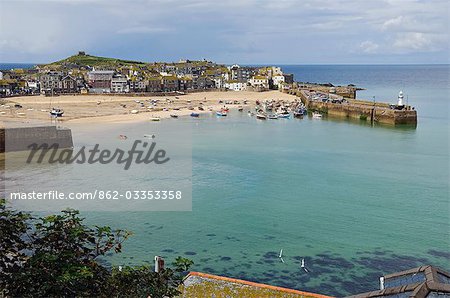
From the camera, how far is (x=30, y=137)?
33500mm

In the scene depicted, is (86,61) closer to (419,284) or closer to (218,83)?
(218,83)

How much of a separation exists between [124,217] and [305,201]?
25.3 ft

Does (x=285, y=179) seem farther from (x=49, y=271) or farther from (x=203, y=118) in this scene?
(x=203, y=118)

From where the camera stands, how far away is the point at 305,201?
70.5ft

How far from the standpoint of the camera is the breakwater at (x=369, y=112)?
50.8 m

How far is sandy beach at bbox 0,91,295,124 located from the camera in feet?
172

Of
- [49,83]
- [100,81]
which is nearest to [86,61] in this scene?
[100,81]

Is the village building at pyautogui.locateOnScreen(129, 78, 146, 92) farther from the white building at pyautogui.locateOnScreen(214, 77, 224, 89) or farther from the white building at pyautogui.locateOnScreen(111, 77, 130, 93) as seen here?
the white building at pyautogui.locateOnScreen(214, 77, 224, 89)

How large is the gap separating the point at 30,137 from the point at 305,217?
71.5 feet

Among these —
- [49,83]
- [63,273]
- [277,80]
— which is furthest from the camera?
[277,80]

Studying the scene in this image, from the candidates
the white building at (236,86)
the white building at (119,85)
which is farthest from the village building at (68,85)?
the white building at (236,86)

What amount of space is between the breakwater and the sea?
14207 mm

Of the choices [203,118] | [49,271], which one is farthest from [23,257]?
[203,118]

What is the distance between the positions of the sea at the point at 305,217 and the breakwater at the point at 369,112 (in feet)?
46.6
